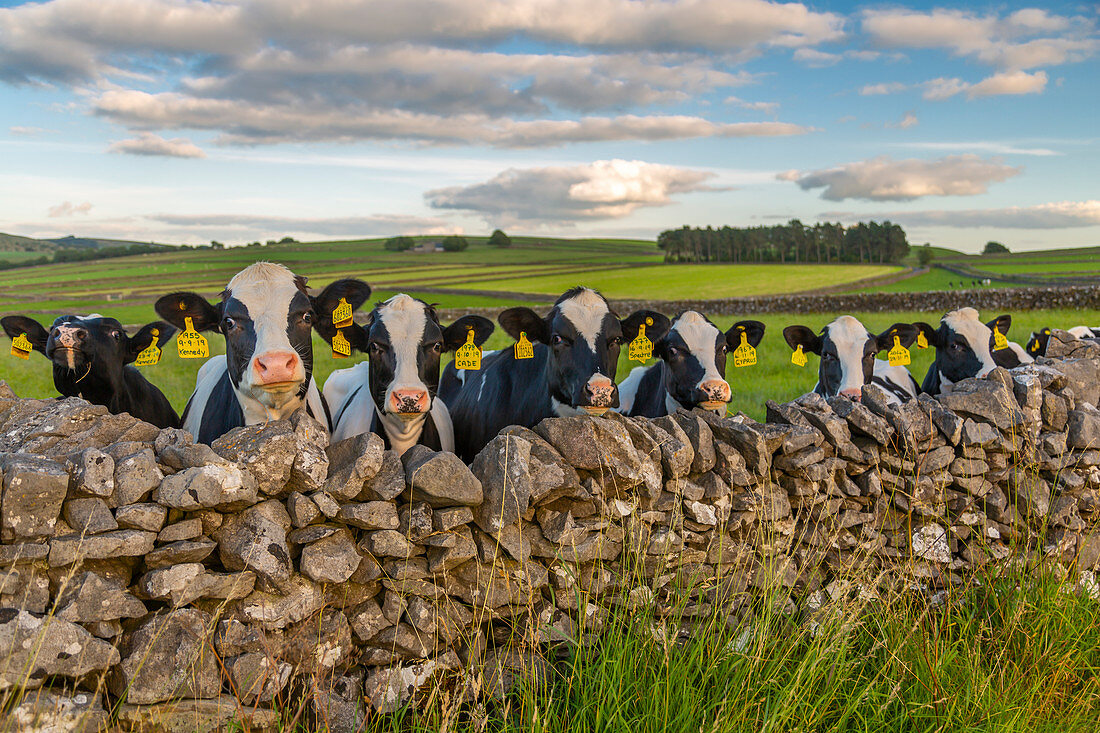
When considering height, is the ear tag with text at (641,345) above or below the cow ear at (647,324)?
below

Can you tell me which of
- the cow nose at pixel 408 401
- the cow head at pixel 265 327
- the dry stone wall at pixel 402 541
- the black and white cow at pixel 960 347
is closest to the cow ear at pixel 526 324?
the cow nose at pixel 408 401

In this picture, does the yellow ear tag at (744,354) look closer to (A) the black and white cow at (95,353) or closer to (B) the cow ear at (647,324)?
(B) the cow ear at (647,324)

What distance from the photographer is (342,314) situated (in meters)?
5.70

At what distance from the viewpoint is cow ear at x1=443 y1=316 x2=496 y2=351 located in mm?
6215

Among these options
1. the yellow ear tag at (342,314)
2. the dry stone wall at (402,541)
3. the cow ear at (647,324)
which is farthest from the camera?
the cow ear at (647,324)

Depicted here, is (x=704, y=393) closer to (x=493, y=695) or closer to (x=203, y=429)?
(x=493, y=695)

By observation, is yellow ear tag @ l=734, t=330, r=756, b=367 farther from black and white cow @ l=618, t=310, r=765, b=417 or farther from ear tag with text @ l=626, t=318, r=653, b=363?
ear tag with text @ l=626, t=318, r=653, b=363

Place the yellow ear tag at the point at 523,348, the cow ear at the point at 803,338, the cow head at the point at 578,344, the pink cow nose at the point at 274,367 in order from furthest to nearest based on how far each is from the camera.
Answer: the cow ear at the point at 803,338 < the yellow ear tag at the point at 523,348 < the cow head at the point at 578,344 < the pink cow nose at the point at 274,367

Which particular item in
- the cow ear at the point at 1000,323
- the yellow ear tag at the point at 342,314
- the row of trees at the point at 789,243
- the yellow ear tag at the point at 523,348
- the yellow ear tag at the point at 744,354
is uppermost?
the row of trees at the point at 789,243

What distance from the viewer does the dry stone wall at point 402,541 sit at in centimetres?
316

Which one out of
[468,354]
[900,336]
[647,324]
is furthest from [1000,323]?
[468,354]

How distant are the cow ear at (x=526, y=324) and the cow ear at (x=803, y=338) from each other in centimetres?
389

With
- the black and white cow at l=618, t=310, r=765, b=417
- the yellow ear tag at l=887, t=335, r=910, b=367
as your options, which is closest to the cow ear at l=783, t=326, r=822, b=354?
the yellow ear tag at l=887, t=335, r=910, b=367

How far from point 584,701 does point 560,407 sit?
9.29ft
